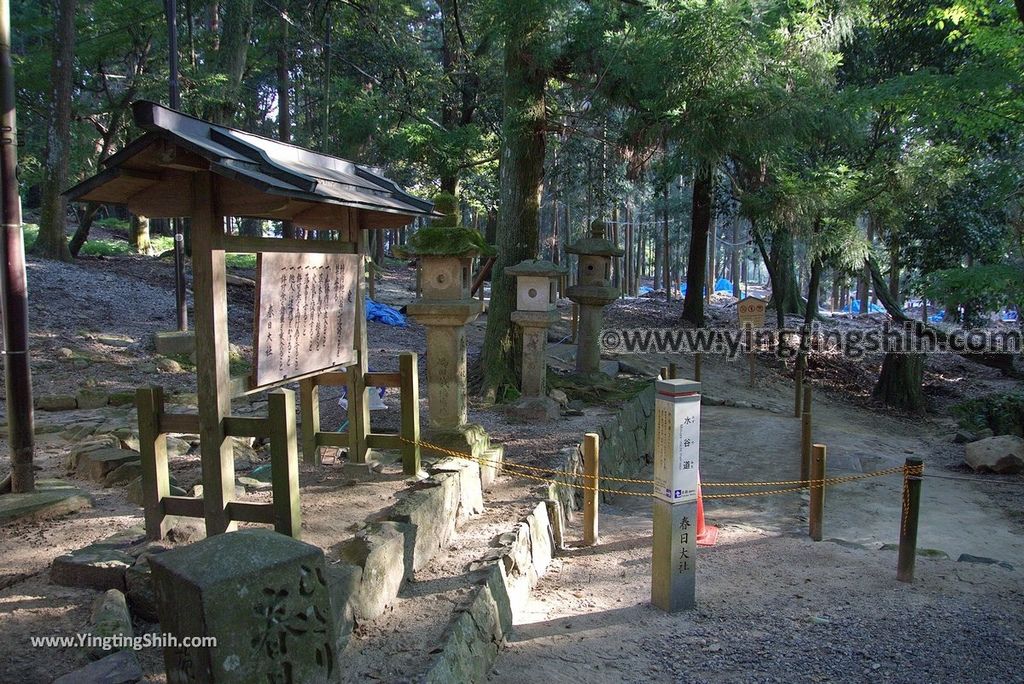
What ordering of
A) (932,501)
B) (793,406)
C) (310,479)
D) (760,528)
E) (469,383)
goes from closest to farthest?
(310,479), (760,528), (932,501), (469,383), (793,406)

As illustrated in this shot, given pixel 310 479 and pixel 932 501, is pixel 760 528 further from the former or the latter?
pixel 310 479

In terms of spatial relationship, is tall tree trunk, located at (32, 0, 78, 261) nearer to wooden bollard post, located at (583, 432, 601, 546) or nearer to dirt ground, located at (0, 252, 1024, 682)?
dirt ground, located at (0, 252, 1024, 682)

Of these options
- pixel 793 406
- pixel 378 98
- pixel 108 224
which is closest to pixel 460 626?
pixel 793 406

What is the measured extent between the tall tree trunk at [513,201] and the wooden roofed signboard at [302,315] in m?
4.84

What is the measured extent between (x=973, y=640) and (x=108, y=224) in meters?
34.9

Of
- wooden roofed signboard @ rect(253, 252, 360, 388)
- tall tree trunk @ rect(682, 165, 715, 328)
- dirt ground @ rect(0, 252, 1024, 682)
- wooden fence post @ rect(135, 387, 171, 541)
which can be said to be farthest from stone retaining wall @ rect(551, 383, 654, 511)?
tall tree trunk @ rect(682, 165, 715, 328)

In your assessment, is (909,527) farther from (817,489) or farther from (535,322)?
(535,322)

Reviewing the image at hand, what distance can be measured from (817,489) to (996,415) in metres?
8.85

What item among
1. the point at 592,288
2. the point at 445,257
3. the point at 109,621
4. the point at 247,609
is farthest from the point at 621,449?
the point at 247,609

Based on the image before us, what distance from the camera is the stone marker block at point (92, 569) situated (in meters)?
3.78

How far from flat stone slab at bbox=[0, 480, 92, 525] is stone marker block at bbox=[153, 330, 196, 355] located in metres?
6.42

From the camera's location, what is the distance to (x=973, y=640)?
487 centimetres

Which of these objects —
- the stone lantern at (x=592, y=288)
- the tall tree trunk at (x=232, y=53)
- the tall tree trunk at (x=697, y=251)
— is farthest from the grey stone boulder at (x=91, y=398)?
the tall tree trunk at (x=697, y=251)

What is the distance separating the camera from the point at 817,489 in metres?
7.09
